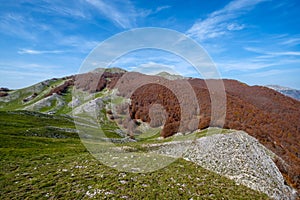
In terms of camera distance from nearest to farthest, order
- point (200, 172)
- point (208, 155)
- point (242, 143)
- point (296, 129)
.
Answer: point (200, 172) < point (208, 155) < point (242, 143) < point (296, 129)

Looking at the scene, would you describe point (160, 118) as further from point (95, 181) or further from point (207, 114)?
point (95, 181)

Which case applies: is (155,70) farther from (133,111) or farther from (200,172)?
(133,111)

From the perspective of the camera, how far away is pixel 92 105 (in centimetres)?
7775

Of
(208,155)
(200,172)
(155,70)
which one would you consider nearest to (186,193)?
(200,172)

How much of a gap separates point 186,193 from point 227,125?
94.0 ft

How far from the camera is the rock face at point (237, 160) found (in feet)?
62.8

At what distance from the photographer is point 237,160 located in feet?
73.2

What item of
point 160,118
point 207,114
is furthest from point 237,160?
point 160,118

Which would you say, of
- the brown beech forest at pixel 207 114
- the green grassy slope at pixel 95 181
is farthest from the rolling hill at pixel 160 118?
the green grassy slope at pixel 95 181

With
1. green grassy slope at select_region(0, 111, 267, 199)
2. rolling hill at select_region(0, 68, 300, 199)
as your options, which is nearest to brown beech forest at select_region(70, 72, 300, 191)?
rolling hill at select_region(0, 68, 300, 199)

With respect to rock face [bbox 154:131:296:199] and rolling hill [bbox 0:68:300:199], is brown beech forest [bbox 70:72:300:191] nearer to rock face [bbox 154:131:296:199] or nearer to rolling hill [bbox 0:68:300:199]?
rolling hill [bbox 0:68:300:199]

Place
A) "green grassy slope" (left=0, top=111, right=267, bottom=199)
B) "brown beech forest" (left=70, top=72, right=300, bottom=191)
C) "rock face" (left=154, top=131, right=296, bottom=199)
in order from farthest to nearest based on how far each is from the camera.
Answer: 1. "brown beech forest" (left=70, top=72, right=300, bottom=191)
2. "rock face" (left=154, top=131, right=296, bottom=199)
3. "green grassy slope" (left=0, top=111, right=267, bottom=199)

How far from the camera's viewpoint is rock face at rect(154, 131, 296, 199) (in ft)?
62.8

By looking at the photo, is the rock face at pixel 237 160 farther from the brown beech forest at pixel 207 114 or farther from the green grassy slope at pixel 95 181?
the brown beech forest at pixel 207 114
